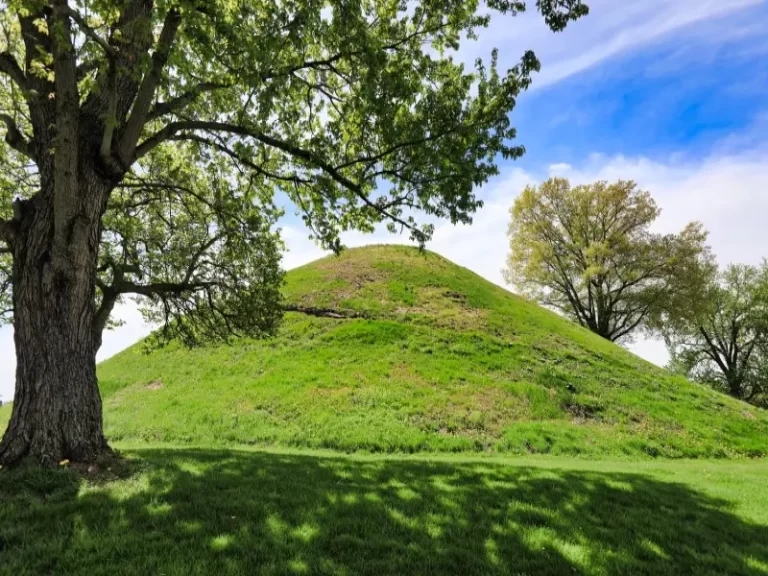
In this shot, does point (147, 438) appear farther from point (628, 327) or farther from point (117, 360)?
point (628, 327)

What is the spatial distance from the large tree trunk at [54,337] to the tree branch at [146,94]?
3.56 ft

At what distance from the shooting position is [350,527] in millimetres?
6430

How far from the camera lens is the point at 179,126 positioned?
11.1 metres

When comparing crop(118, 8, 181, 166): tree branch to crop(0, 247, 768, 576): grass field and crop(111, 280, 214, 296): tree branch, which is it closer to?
crop(111, 280, 214, 296): tree branch

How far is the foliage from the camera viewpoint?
8.86 m

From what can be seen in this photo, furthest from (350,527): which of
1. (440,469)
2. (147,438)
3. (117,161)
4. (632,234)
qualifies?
(632,234)

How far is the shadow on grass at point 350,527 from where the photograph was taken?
535 centimetres

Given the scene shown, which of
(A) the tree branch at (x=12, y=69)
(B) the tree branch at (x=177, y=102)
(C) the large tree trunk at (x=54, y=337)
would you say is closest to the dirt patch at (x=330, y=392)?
(C) the large tree trunk at (x=54, y=337)

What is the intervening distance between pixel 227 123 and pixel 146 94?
243 centimetres

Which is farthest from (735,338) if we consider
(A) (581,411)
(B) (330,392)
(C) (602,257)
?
(B) (330,392)

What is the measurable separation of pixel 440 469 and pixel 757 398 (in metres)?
56.6

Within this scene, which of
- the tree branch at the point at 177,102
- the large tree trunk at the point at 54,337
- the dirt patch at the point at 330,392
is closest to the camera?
the large tree trunk at the point at 54,337

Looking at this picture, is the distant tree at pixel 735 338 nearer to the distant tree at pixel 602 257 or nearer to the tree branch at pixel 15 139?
the distant tree at pixel 602 257

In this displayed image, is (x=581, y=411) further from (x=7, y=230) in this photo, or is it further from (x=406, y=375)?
(x=7, y=230)
